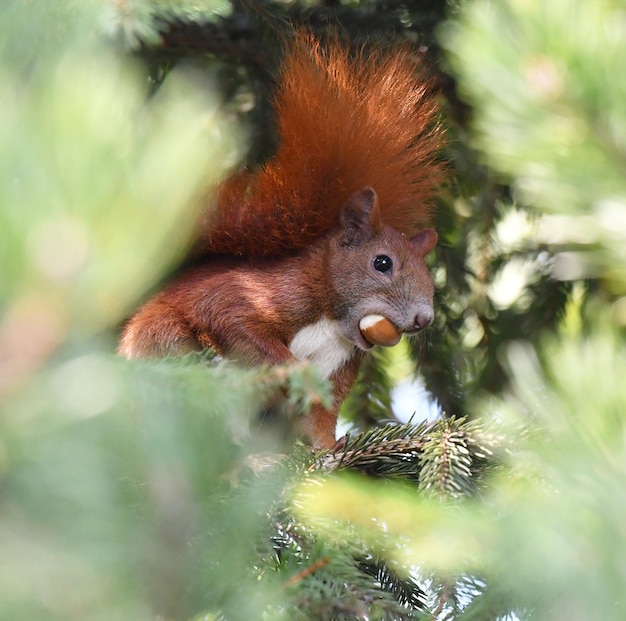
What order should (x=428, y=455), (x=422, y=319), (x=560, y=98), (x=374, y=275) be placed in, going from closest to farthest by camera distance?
(x=560, y=98) → (x=428, y=455) → (x=422, y=319) → (x=374, y=275)

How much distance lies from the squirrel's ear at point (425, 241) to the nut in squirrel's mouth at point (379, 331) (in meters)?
0.20

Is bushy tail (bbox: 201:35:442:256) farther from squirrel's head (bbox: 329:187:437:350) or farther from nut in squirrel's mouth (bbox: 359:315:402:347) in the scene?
nut in squirrel's mouth (bbox: 359:315:402:347)

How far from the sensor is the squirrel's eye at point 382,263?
6.50ft

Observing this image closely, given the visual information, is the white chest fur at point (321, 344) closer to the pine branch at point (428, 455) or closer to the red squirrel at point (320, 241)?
the red squirrel at point (320, 241)

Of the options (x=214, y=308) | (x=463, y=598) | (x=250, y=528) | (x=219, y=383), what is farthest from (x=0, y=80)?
(x=214, y=308)

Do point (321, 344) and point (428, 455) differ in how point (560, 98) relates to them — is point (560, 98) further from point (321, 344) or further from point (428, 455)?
point (321, 344)

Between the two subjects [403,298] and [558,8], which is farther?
[403,298]

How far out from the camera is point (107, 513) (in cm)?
65

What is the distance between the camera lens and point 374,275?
6.48 ft

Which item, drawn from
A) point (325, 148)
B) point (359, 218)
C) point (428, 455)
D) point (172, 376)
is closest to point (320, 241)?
point (359, 218)

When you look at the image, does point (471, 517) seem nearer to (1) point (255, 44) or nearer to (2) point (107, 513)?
→ (2) point (107, 513)

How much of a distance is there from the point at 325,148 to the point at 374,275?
0.30 metres

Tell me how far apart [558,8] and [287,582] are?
0.66m

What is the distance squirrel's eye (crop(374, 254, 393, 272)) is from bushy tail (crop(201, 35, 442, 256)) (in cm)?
15
